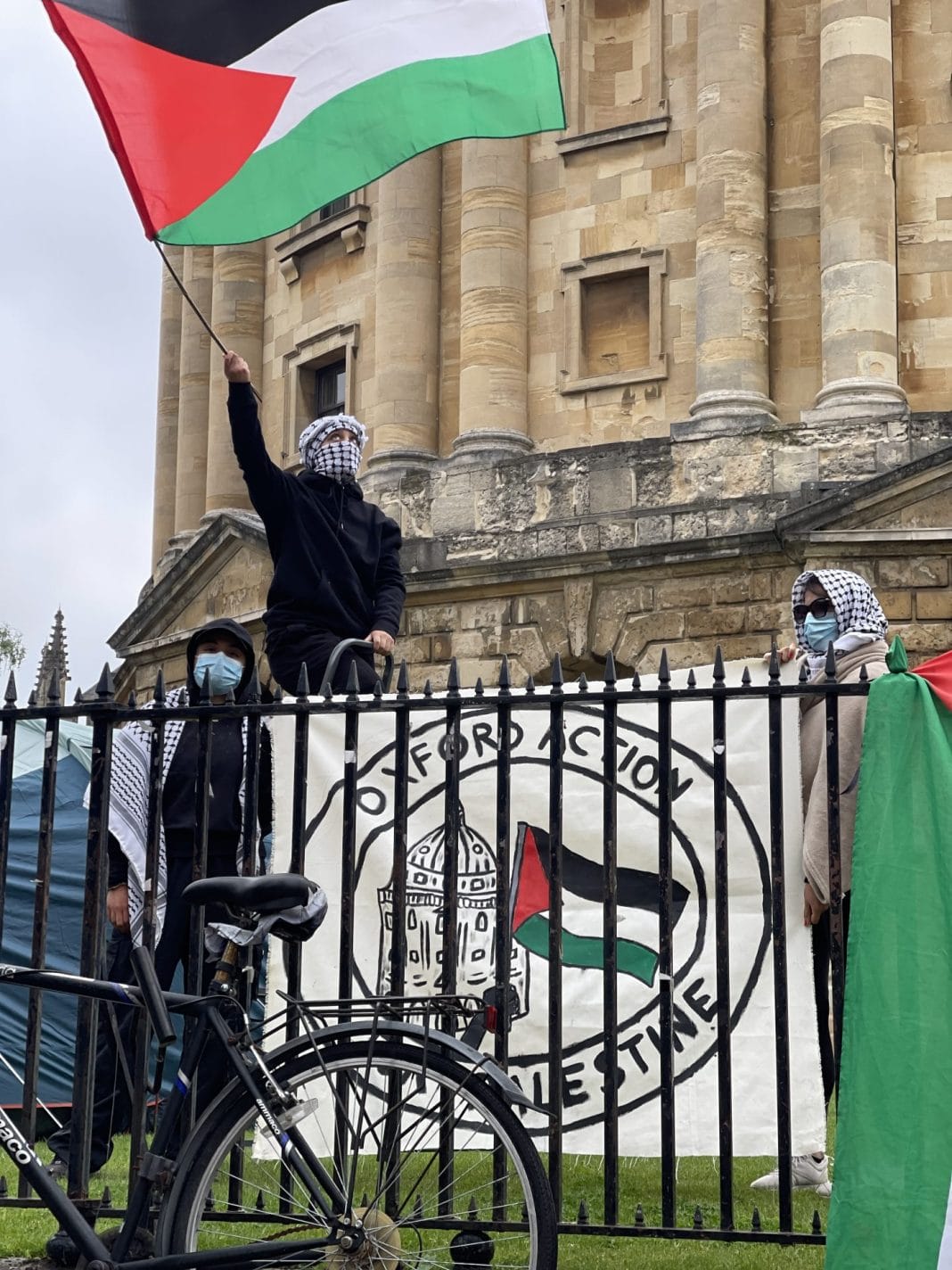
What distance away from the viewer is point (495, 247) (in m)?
24.9

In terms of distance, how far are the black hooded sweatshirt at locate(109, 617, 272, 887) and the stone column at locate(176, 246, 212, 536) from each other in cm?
2415

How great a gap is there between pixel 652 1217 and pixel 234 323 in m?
25.1

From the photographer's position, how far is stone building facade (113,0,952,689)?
786 inches

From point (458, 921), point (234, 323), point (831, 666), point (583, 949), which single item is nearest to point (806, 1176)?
point (583, 949)

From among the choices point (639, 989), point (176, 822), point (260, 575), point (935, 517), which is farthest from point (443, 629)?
point (639, 989)

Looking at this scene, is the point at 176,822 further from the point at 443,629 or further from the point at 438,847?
the point at 443,629

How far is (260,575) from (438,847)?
19.1 m

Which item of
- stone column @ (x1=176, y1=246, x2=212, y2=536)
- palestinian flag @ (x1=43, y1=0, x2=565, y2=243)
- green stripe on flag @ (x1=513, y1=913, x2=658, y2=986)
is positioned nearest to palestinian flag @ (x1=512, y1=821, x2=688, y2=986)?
green stripe on flag @ (x1=513, y1=913, x2=658, y2=986)

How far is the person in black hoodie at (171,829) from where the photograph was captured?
239 inches

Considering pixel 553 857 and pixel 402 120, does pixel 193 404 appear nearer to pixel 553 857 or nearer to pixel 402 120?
pixel 402 120

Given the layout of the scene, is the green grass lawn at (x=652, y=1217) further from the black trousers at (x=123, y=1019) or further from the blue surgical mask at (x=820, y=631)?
the blue surgical mask at (x=820, y=631)

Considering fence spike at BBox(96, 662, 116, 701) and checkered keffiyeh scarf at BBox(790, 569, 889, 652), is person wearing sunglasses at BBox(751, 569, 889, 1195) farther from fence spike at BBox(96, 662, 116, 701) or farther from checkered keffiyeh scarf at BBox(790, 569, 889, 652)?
fence spike at BBox(96, 662, 116, 701)

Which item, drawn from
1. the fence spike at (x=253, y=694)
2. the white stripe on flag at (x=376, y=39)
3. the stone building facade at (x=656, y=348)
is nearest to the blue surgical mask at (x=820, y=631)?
the fence spike at (x=253, y=694)

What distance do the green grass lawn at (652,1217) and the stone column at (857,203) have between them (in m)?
15.7
